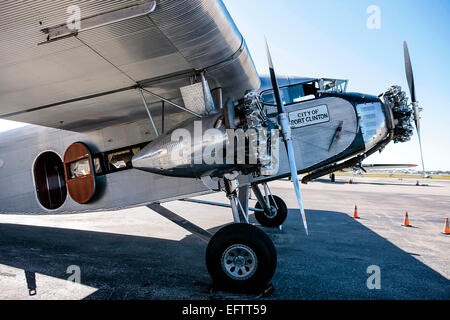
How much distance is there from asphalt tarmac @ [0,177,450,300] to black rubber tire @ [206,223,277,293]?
0.57 feet

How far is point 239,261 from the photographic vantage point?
3.67m

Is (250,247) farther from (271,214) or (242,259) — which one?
Answer: (271,214)

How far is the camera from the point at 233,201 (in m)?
4.22

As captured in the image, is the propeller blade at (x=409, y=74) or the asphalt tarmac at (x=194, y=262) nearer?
the asphalt tarmac at (x=194, y=262)

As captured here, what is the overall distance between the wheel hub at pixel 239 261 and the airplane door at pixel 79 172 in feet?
12.6

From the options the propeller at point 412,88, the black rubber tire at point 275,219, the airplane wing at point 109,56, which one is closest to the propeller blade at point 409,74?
the propeller at point 412,88

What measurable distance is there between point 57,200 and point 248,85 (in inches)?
224

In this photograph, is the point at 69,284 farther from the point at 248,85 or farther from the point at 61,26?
the point at 248,85

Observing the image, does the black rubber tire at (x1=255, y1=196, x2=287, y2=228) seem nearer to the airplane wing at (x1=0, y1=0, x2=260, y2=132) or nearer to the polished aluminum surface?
the polished aluminum surface

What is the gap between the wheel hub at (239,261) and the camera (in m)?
3.57

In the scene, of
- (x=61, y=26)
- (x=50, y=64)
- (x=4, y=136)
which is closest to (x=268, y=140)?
(x=61, y=26)

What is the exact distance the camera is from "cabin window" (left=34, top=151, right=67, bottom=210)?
6.54 m

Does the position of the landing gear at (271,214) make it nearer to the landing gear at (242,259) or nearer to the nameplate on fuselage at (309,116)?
the nameplate on fuselage at (309,116)

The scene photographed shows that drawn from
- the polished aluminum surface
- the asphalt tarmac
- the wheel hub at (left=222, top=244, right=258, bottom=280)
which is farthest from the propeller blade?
the wheel hub at (left=222, top=244, right=258, bottom=280)
